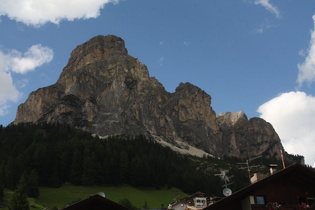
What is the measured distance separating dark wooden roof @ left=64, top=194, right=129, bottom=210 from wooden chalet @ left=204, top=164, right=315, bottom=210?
5820 millimetres

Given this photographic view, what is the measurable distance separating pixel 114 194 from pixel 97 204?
317 feet

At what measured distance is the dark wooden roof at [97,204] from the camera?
20953 mm

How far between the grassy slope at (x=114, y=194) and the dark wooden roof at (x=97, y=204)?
77.3 metres

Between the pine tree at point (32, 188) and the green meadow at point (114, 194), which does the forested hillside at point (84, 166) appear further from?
the green meadow at point (114, 194)

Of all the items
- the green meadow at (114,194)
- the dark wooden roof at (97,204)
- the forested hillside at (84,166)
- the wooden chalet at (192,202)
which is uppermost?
the forested hillside at (84,166)

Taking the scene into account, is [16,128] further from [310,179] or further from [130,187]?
[310,179]

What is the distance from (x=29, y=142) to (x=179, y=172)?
6663 centimetres

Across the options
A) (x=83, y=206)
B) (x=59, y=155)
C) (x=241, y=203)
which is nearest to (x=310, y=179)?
(x=241, y=203)

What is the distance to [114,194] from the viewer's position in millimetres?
115000

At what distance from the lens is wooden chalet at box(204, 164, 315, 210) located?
22.3 m

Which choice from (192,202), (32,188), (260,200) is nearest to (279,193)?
(260,200)

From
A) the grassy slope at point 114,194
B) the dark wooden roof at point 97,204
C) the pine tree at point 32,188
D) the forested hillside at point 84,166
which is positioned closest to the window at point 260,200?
the dark wooden roof at point 97,204

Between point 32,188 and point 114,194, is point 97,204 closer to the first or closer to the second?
point 32,188

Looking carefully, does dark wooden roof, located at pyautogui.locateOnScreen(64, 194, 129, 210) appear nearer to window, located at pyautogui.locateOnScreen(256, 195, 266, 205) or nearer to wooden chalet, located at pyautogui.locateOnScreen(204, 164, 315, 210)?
wooden chalet, located at pyautogui.locateOnScreen(204, 164, 315, 210)
